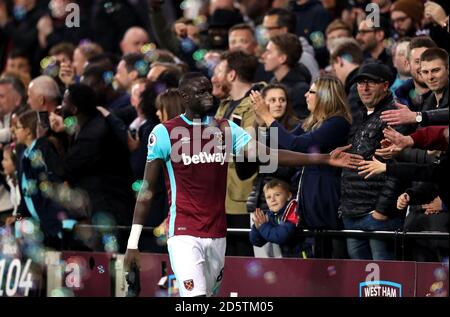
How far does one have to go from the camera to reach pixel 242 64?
13.3 m

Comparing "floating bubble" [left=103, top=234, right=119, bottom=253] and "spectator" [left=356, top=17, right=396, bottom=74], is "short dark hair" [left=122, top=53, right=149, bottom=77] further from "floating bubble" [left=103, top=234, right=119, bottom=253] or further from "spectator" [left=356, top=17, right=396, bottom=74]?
"spectator" [left=356, top=17, right=396, bottom=74]

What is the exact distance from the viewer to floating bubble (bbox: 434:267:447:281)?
1091 cm

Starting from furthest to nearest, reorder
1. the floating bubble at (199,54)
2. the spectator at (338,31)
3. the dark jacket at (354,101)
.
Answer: the floating bubble at (199,54) → the spectator at (338,31) → the dark jacket at (354,101)

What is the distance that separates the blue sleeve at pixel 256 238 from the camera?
12195 millimetres

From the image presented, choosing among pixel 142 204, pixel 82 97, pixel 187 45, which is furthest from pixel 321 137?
pixel 187 45

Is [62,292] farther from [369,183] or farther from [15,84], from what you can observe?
[369,183]

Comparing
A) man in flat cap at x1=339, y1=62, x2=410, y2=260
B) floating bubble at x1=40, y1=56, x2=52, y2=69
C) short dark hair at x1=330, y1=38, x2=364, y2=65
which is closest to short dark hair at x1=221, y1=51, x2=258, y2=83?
short dark hair at x1=330, y1=38, x2=364, y2=65

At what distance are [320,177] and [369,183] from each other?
64 cm

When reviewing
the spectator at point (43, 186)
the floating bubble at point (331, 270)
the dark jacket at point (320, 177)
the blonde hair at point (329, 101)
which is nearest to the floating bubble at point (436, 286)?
the floating bubble at point (331, 270)

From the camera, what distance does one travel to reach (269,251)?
12.6m

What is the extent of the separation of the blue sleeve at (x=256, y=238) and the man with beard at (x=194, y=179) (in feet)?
5.33

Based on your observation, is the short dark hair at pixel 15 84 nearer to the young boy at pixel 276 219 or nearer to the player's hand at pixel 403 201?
the young boy at pixel 276 219
